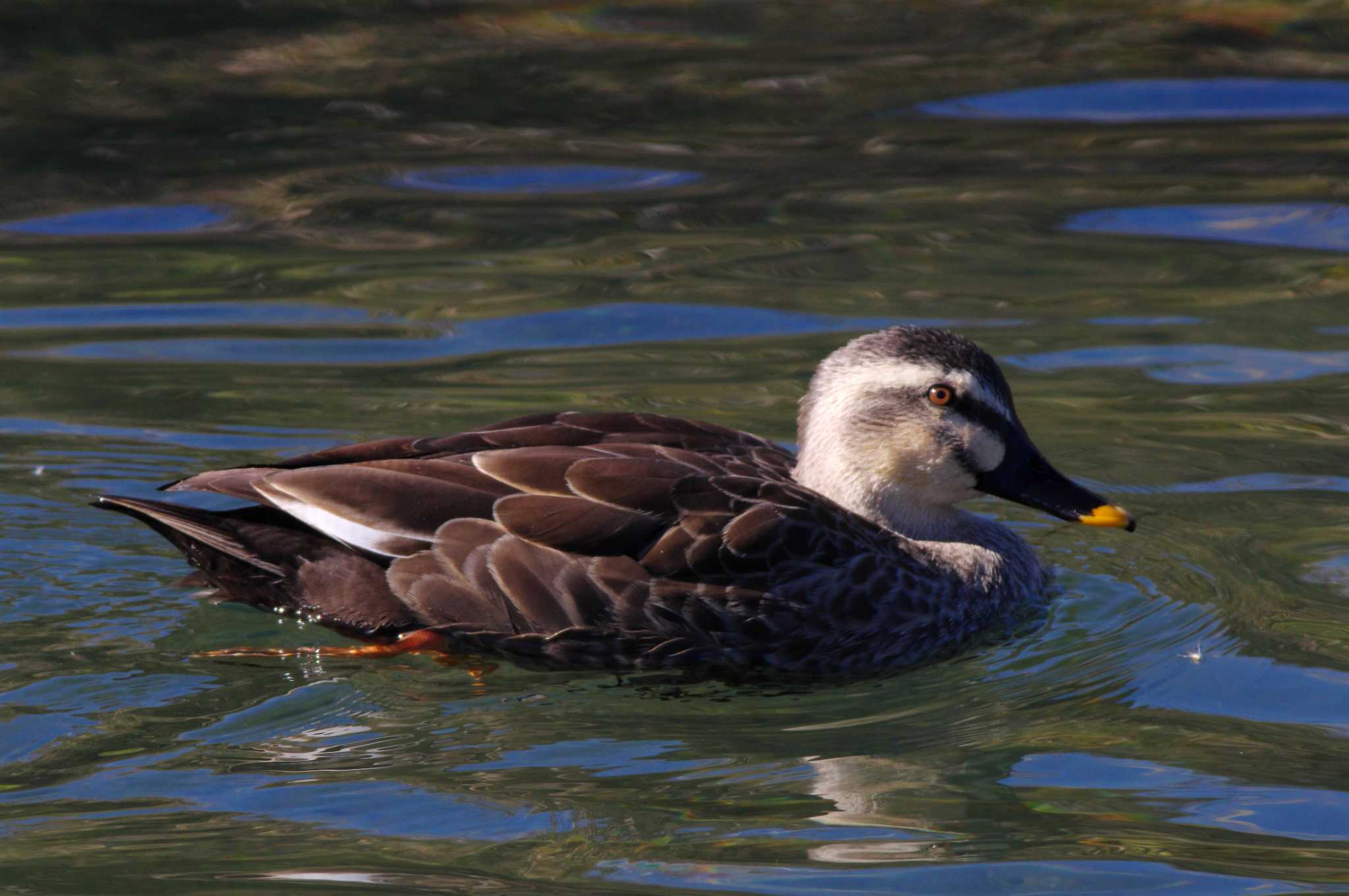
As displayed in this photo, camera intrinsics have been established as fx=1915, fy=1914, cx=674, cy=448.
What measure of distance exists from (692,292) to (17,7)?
5933mm

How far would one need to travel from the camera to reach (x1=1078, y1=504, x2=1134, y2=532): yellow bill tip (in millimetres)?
6977

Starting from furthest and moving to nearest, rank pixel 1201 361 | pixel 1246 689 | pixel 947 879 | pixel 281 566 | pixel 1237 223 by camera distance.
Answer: pixel 1237 223 < pixel 1201 361 < pixel 281 566 < pixel 1246 689 < pixel 947 879

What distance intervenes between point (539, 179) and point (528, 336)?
2.42 m

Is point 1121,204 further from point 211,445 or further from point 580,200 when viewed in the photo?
point 211,445

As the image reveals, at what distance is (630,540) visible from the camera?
6.58 meters

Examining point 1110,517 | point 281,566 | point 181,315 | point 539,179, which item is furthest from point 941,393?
point 539,179

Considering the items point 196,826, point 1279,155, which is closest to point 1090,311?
point 1279,155

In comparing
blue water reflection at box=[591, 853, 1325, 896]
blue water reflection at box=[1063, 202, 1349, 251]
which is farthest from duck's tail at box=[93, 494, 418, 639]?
blue water reflection at box=[1063, 202, 1349, 251]

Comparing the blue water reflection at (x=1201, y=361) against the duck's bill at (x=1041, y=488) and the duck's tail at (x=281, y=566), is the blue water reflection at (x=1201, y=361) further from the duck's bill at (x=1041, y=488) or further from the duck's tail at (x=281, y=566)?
the duck's tail at (x=281, y=566)

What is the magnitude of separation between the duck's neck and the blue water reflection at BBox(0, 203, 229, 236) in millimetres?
5545

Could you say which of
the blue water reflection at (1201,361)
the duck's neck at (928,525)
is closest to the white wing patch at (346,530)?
the duck's neck at (928,525)

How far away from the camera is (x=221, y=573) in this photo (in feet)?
22.6

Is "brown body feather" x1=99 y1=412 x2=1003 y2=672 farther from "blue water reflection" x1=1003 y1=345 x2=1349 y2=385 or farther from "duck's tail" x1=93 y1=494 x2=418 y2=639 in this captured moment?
"blue water reflection" x1=1003 y1=345 x2=1349 y2=385

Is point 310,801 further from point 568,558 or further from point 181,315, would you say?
point 181,315
